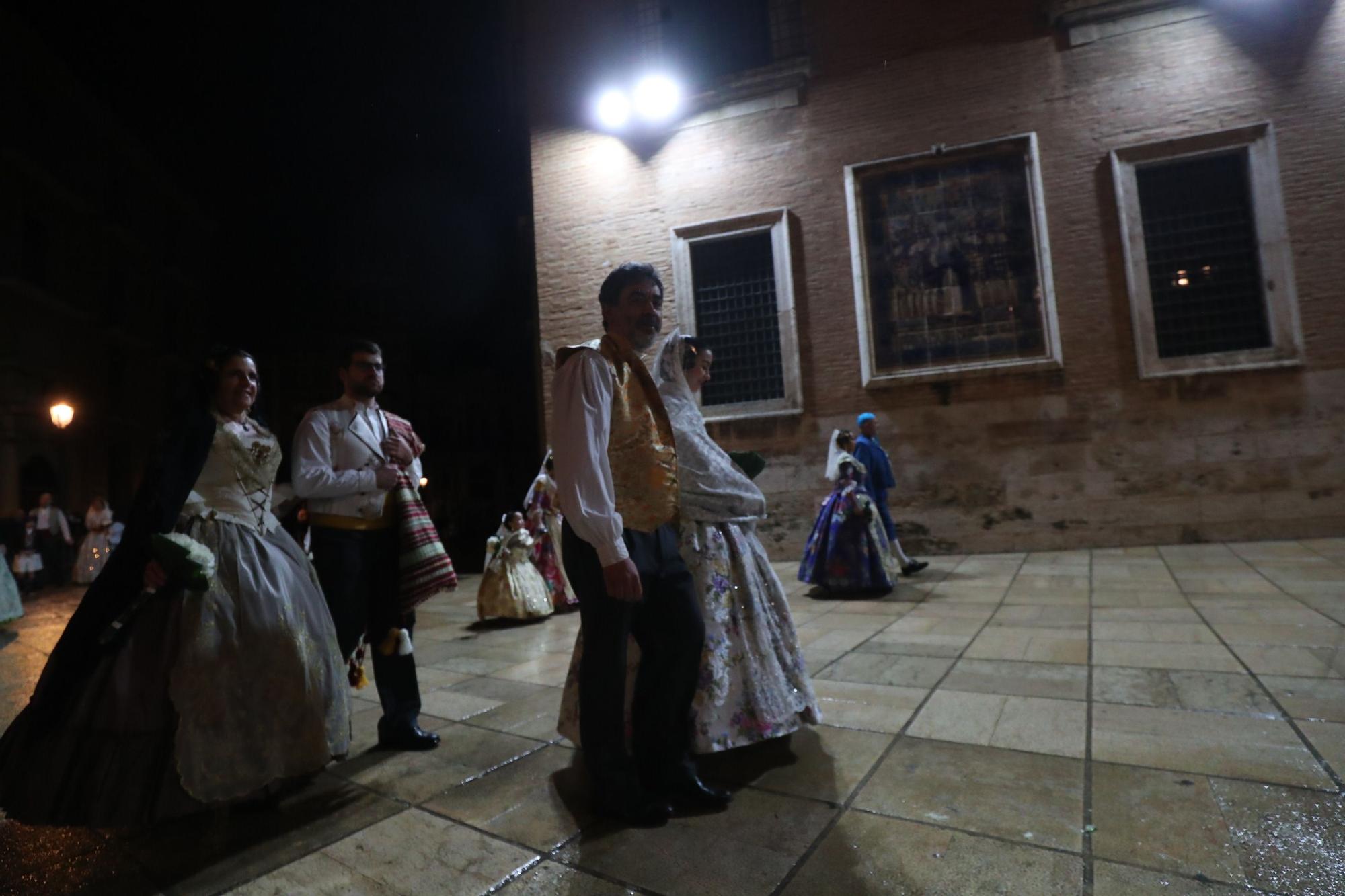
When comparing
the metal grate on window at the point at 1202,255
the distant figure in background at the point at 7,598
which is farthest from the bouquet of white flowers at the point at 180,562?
the metal grate on window at the point at 1202,255

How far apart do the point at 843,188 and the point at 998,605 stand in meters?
7.68

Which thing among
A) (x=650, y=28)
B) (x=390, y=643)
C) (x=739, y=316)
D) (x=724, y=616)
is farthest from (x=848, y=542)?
(x=650, y=28)

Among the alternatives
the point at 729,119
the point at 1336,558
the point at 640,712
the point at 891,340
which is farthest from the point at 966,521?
the point at 640,712

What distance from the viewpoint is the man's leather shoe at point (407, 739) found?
3188 millimetres

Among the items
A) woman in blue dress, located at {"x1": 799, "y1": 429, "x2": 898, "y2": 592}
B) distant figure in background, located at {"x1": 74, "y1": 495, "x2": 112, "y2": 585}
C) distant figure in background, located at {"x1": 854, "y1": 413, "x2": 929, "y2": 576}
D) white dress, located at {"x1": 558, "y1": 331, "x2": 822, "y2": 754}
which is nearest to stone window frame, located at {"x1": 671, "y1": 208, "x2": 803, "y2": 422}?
distant figure in background, located at {"x1": 854, "y1": 413, "x2": 929, "y2": 576}

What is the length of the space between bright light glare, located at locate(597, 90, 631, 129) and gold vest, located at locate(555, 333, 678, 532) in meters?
11.5

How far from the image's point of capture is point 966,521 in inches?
409

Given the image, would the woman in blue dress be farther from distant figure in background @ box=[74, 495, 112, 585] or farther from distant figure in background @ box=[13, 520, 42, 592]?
distant figure in background @ box=[13, 520, 42, 592]

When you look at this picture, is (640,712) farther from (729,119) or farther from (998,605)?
(729,119)

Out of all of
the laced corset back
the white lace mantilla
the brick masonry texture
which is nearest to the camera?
the laced corset back

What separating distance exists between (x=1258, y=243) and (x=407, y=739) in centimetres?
1219

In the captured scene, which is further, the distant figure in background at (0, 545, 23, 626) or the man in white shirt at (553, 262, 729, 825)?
the distant figure in background at (0, 545, 23, 626)

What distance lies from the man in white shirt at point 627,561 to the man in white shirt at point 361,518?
47.9 inches

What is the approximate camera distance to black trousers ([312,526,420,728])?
3.04 meters
